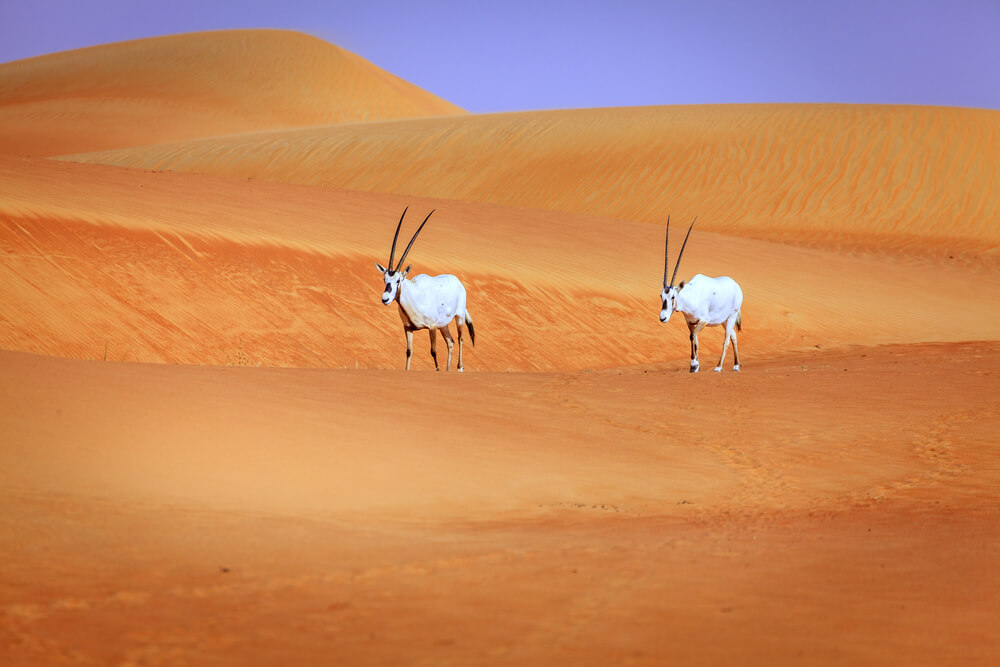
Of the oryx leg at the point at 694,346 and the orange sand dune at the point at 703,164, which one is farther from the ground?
the orange sand dune at the point at 703,164

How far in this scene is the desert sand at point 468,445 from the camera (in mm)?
4754

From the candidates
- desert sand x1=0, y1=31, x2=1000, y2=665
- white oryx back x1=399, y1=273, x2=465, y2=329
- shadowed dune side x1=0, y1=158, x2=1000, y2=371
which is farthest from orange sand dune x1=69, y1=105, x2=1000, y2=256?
white oryx back x1=399, y1=273, x2=465, y2=329

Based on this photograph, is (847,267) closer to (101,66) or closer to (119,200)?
(119,200)

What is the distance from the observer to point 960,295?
29.1 m

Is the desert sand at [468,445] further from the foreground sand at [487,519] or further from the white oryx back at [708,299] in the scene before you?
the white oryx back at [708,299]

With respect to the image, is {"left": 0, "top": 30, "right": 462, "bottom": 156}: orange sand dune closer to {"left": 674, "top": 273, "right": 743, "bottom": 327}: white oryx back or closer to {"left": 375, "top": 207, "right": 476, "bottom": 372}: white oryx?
{"left": 375, "top": 207, "right": 476, "bottom": 372}: white oryx

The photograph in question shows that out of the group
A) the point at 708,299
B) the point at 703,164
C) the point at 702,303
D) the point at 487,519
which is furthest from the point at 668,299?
the point at 703,164

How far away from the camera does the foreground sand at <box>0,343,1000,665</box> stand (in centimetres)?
454

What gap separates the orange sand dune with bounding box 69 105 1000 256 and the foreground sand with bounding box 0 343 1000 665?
28107mm

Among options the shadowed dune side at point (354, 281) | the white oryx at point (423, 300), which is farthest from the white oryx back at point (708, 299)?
the white oryx at point (423, 300)

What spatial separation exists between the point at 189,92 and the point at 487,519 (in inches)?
3610

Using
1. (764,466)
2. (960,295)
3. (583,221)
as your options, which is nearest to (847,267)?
(960,295)

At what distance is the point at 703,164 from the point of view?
47.6 metres

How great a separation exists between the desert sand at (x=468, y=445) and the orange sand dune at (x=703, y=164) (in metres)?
9.11
